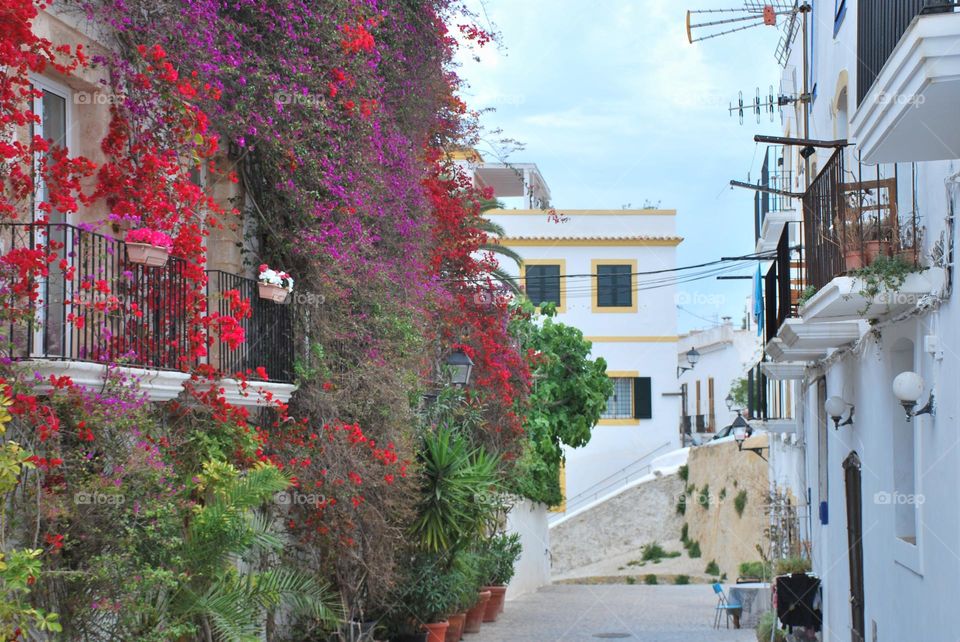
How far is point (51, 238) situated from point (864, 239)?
19.3 ft

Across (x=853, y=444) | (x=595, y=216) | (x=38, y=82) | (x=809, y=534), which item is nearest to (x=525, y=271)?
(x=595, y=216)

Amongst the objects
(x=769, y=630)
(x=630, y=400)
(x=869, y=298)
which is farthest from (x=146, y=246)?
(x=630, y=400)

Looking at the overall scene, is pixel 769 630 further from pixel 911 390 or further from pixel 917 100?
pixel 917 100

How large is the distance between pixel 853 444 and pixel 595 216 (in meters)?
28.1

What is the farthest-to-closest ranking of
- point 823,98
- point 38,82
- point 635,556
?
point 635,556, point 823,98, point 38,82

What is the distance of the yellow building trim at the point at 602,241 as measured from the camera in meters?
40.1

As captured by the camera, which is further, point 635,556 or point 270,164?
point 635,556

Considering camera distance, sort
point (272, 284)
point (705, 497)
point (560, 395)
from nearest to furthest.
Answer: point (272, 284), point (560, 395), point (705, 497)

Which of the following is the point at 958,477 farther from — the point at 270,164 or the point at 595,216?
the point at 595,216

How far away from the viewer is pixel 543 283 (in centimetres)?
4056

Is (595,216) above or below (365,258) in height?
above

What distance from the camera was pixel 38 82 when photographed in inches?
326

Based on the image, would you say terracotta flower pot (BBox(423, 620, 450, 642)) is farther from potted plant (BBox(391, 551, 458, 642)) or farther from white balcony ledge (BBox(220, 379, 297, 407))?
white balcony ledge (BBox(220, 379, 297, 407))

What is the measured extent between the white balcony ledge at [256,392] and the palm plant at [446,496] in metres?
2.82
